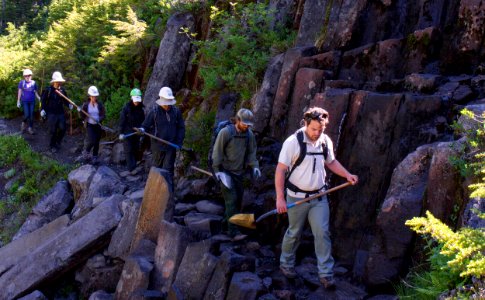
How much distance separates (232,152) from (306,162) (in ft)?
6.74

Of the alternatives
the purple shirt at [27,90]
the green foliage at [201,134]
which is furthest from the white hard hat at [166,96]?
the purple shirt at [27,90]

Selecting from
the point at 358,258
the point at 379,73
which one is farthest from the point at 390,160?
the point at 379,73

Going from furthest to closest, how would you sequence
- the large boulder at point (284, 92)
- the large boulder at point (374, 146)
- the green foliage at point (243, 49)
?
the green foliage at point (243, 49), the large boulder at point (284, 92), the large boulder at point (374, 146)

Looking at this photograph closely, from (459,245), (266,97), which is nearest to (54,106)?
(266,97)

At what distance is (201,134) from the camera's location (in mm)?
12047

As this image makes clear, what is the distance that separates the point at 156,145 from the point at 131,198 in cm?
156

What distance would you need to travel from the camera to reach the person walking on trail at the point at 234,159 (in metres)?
8.33

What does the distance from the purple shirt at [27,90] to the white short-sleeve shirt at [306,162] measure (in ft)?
42.5

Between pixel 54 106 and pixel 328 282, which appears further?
pixel 54 106

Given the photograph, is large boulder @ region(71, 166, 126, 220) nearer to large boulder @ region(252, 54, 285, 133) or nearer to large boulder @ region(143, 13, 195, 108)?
large boulder @ region(143, 13, 195, 108)

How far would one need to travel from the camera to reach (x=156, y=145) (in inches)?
448

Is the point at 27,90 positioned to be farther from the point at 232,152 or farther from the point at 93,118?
the point at 232,152

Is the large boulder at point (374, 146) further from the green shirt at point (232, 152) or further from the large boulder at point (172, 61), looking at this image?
the large boulder at point (172, 61)

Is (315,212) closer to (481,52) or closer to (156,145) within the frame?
(481,52)
